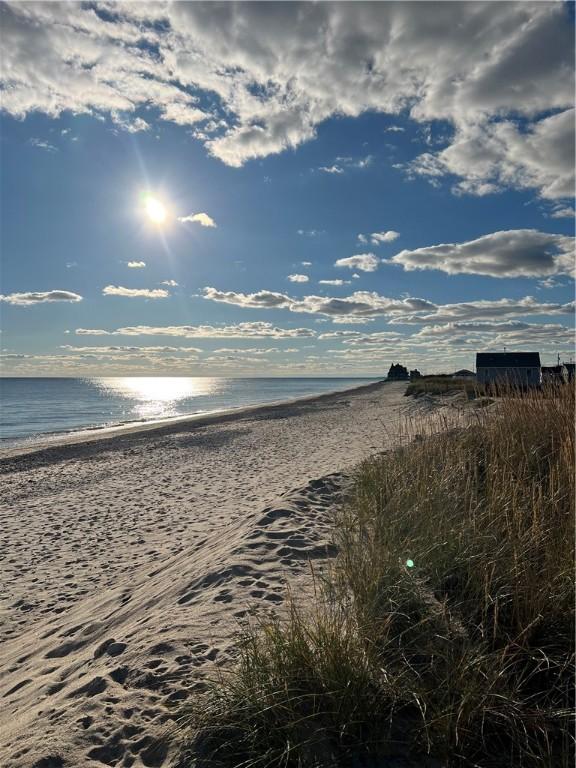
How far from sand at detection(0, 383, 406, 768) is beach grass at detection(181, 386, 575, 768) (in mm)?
501

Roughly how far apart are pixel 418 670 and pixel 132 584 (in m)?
4.47

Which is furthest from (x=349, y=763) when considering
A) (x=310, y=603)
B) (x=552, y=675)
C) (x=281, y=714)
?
(x=310, y=603)

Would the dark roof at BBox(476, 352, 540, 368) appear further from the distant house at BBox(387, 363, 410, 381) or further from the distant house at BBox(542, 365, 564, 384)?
the distant house at BBox(387, 363, 410, 381)

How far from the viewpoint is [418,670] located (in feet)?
10.4

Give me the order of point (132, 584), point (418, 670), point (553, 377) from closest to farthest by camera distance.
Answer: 1. point (418, 670)
2. point (132, 584)
3. point (553, 377)

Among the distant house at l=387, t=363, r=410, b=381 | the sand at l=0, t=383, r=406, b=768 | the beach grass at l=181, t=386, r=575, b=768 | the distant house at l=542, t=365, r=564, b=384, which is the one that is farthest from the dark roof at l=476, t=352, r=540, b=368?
the distant house at l=387, t=363, r=410, b=381

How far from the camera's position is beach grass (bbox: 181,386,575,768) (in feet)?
8.75

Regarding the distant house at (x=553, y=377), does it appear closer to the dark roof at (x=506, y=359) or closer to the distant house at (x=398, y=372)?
the dark roof at (x=506, y=359)

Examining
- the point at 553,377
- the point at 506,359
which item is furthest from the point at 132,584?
the point at 506,359

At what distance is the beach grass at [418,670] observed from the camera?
2.67 meters

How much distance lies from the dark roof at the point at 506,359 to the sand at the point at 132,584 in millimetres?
38447

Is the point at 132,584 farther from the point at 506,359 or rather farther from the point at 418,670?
the point at 506,359

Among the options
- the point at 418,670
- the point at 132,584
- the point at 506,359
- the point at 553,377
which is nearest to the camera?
the point at 418,670

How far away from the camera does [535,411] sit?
7.33m
